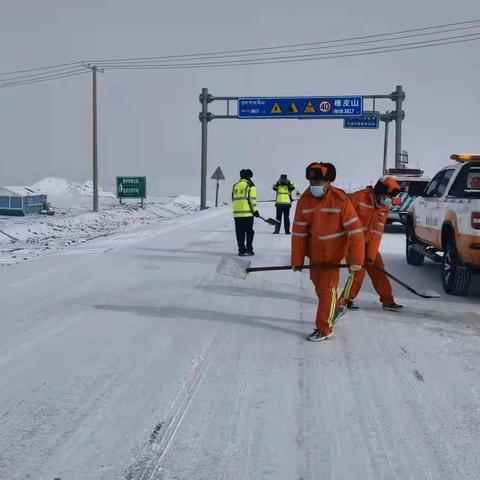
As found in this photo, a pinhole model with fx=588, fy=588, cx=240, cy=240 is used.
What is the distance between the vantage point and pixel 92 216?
2858 cm

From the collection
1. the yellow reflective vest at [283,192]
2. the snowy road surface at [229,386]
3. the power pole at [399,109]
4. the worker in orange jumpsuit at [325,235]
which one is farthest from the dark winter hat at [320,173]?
the power pole at [399,109]

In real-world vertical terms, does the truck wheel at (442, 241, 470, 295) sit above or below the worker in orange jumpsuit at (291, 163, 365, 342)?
below

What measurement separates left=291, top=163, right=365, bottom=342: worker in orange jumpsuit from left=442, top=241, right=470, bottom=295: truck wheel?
2.87m

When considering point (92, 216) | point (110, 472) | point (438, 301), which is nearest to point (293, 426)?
point (110, 472)

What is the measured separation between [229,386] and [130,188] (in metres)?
32.8

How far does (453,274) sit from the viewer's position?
8.20 m

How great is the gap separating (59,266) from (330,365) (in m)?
6.73

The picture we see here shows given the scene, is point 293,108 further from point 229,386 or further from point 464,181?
point 229,386

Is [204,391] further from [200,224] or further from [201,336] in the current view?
[200,224]

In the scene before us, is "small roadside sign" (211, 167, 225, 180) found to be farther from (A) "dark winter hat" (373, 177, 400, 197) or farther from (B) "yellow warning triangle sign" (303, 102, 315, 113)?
(A) "dark winter hat" (373, 177, 400, 197)

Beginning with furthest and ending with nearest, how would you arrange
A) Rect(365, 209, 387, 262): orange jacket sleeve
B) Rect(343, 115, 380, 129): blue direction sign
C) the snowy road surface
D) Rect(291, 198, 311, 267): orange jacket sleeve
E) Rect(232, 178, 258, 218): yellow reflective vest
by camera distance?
Rect(343, 115, 380, 129): blue direction sign
Rect(232, 178, 258, 218): yellow reflective vest
Rect(365, 209, 387, 262): orange jacket sleeve
Rect(291, 198, 311, 267): orange jacket sleeve
the snowy road surface

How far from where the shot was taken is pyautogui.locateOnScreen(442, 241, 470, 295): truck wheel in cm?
805

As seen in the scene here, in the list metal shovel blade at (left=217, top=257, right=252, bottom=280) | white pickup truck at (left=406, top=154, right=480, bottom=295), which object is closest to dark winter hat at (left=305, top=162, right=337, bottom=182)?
metal shovel blade at (left=217, top=257, right=252, bottom=280)

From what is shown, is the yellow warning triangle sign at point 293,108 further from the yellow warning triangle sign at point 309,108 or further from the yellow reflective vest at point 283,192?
the yellow reflective vest at point 283,192
